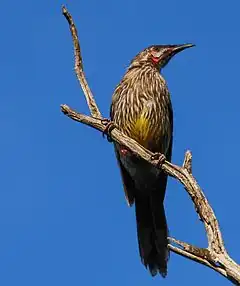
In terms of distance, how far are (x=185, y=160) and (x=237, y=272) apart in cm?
158

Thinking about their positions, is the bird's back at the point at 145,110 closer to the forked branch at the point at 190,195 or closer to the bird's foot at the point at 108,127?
the bird's foot at the point at 108,127

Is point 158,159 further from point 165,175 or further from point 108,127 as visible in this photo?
point 165,175

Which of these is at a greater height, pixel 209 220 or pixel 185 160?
pixel 185 160

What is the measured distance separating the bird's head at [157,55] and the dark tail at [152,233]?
190 centimetres

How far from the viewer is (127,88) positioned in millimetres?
11047

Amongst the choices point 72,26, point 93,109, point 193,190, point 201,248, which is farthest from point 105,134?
point 201,248

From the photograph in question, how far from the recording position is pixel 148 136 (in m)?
10.6

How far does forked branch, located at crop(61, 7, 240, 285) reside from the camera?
6.82 metres

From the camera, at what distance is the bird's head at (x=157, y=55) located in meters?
11.4

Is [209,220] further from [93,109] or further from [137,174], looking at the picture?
[137,174]

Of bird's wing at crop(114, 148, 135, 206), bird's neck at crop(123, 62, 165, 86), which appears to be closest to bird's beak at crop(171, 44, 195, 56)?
bird's neck at crop(123, 62, 165, 86)

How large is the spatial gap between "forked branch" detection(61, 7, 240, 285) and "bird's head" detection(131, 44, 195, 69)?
2.58 meters

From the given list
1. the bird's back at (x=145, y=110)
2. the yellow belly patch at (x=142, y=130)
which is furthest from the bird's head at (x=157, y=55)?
the yellow belly patch at (x=142, y=130)

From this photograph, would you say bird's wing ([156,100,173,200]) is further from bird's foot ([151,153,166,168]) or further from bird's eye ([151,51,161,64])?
bird's foot ([151,153,166,168])
